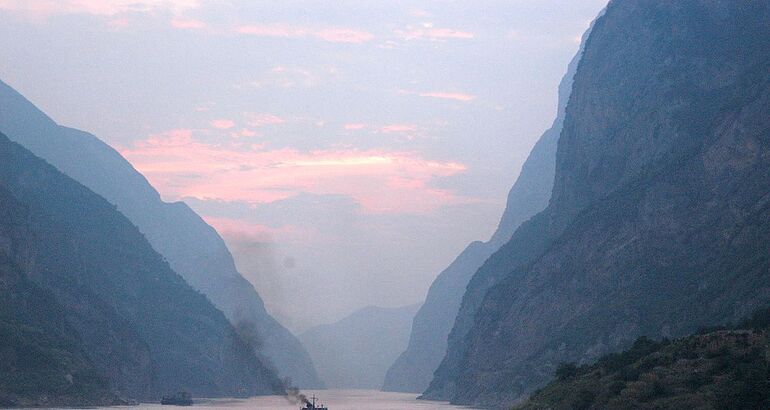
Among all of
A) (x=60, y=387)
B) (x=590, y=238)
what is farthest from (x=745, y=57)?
(x=60, y=387)

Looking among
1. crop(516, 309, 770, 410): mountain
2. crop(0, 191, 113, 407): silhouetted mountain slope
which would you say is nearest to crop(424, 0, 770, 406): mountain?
crop(516, 309, 770, 410): mountain

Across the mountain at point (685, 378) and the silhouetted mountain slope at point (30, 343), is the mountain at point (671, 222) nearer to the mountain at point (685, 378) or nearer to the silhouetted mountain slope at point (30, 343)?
the mountain at point (685, 378)

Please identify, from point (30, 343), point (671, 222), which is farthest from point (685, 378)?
point (30, 343)

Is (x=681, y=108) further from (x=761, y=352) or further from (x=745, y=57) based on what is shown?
(x=761, y=352)

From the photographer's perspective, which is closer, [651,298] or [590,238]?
[651,298]

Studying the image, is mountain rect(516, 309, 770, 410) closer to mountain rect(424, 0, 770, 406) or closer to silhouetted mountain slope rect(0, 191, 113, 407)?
mountain rect(424, 0, 770, 406)
